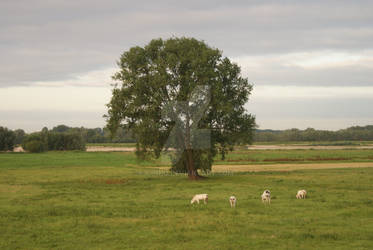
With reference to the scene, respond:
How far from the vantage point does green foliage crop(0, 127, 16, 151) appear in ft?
484

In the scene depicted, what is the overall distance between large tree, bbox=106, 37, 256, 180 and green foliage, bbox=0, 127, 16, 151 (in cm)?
11388

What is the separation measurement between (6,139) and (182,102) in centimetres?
12066

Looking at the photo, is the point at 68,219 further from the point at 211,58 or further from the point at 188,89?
the point at 211,58

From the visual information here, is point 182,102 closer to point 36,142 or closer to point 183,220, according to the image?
point 183,220

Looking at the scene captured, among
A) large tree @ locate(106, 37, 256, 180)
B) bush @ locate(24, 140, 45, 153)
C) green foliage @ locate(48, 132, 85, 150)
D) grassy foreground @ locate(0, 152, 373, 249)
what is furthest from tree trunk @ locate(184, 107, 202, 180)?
green foliage @ locate(48, 132, 85, 150)

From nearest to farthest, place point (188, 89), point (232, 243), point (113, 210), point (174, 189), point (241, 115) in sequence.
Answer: point (232, 243), point (113, 210), point (174, 189), point (188, 89), point (241, 115)

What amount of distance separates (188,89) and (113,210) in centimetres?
2248

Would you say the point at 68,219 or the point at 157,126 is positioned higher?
the point at 157,126

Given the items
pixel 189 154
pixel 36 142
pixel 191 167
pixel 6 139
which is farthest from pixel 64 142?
pixel 189 154

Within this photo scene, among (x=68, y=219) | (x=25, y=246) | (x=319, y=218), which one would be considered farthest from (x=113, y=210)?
(x=319, y=218)

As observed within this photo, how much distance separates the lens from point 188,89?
46.1 metres

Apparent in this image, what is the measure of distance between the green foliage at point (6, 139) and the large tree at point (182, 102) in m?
114

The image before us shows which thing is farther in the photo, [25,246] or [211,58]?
[211,58]

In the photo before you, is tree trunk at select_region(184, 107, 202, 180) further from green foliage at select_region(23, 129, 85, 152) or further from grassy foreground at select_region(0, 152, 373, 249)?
green foliage at select_region(23, 129, 85, 152)
